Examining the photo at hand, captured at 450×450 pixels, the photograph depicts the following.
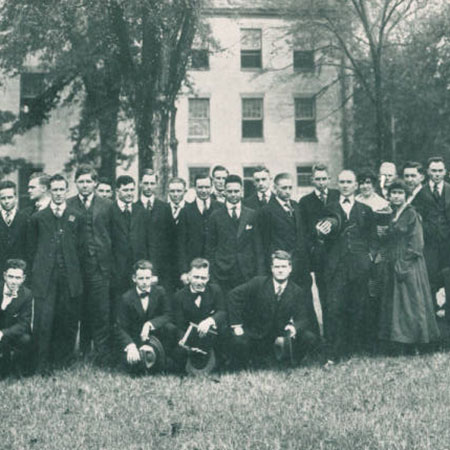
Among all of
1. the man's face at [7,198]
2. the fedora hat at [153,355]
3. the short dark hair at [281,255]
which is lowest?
the fedora hat at [153,355]

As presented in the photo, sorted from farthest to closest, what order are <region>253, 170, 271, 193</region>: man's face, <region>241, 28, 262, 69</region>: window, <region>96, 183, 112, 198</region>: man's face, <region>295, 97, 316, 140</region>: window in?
<region>295, 97, 316, 140</region>: window
<region>241, 28, 262, 69</region>: window
<region>96, 183, 112, 198</region>: man's face
<region>253, 170, 271, 193</region>: man's face

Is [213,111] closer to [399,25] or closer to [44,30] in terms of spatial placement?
[399,25]

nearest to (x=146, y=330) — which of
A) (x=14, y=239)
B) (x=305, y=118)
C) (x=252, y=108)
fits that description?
(x=14, y=239)

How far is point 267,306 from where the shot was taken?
8000mm

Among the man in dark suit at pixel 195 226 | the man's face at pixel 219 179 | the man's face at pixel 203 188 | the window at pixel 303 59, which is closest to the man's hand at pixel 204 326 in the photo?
the man in dark suit at pixel 195 226

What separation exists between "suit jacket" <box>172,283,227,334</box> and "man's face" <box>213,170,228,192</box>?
1914 mm

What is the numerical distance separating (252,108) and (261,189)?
2185 cm

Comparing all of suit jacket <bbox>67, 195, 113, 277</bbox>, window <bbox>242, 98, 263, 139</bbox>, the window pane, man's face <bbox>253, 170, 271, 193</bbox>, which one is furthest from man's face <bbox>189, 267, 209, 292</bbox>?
the window pane

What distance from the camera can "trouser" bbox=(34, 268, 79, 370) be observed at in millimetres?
7898

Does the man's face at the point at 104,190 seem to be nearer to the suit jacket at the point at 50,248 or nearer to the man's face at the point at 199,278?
the suit jacket at the point at 50,248

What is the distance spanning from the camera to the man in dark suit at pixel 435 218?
8992mm

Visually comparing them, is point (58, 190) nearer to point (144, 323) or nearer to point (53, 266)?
point (53, 266)

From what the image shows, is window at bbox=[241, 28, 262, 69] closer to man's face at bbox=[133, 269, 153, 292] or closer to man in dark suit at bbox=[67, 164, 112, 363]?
man in dark suit at bbox=[67, 164, 112, 363]

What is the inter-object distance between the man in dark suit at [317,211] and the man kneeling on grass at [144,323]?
75.0 inches
